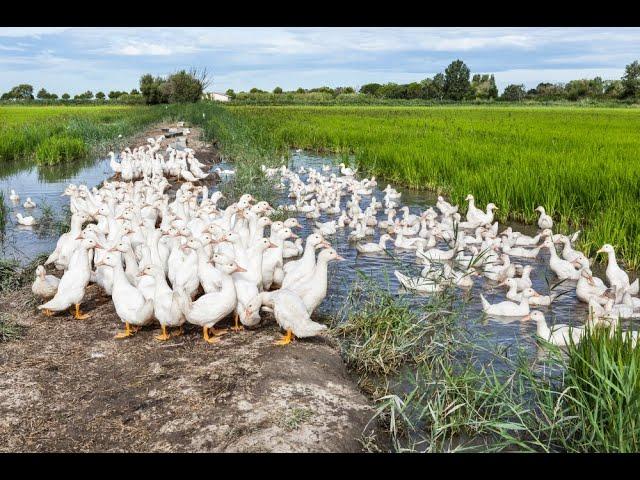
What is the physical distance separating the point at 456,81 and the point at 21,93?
239 ft

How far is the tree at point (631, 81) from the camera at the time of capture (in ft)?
284

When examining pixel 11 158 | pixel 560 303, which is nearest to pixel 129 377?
pixel 560 303

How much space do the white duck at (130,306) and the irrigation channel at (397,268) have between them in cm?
212

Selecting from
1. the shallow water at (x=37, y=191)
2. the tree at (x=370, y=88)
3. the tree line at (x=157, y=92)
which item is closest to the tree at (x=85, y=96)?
the tree line at (x=157, y=92)

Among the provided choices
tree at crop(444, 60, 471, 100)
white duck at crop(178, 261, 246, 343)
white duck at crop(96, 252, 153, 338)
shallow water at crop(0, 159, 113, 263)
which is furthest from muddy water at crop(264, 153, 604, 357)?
tree at crop(444, 60, 471, 100)

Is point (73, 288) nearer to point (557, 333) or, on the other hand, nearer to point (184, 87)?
point (557, 333)

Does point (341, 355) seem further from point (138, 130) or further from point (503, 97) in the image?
point (503, 97)

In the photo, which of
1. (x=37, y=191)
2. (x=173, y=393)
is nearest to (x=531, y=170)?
(x=173, y=393)

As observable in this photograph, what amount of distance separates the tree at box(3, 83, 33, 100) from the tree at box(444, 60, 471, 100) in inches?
2688

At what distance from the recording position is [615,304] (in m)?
7.74

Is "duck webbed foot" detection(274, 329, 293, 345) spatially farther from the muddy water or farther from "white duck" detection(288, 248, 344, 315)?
the muddy water

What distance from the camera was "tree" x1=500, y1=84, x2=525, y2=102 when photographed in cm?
9981

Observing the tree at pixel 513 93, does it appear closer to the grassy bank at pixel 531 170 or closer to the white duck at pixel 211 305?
the grassy bank at pixel 531 170

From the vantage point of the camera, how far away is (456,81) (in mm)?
111375
